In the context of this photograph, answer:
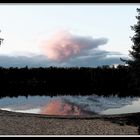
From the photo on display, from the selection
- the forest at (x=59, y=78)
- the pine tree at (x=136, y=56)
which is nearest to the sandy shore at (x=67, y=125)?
the pine tree at (x=136, y=56)

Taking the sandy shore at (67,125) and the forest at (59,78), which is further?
the forest at (59,78)

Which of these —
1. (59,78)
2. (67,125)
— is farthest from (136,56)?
(59,78)

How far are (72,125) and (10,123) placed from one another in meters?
3.20

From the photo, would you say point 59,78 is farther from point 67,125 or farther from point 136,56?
point 67,125

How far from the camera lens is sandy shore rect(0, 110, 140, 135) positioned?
16688 millimetres

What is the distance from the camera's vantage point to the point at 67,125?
708 inches

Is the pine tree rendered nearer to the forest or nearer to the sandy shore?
the sandy shore

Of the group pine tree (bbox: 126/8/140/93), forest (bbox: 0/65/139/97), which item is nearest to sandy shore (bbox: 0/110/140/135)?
pine tree (bbox: 126/8/140/93)

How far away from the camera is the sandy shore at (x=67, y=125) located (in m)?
16.7

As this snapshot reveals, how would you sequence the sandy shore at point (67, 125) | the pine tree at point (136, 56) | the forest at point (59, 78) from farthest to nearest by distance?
the forest at point (59, 78)
the pine tree at point (136, 56)
the sandy shore at point (67, 125)

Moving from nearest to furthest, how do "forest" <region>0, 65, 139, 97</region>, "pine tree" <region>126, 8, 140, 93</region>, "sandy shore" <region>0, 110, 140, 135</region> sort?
1. "sandy shore" <region>0, 110, 140, 135</region>
2. "pine tree" <region>126, 8, 140, 93</region>
3. "forest" <region>0, 65, 139, 97</region>

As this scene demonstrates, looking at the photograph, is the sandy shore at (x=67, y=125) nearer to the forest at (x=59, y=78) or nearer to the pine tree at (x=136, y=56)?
the pine tree at (x=136, y=56)
